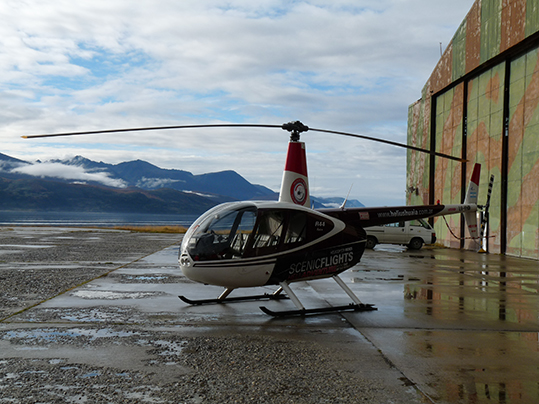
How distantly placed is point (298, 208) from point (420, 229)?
17815 mm

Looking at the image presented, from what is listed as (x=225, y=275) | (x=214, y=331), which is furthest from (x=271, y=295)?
(x=214, y=331)

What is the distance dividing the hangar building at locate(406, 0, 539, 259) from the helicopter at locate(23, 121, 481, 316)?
14.5 m

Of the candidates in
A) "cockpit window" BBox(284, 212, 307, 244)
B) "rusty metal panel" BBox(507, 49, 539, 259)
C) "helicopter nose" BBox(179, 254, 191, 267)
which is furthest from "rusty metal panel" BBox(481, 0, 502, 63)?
"helicopter nose" BBox(179, 254, 191, 267)

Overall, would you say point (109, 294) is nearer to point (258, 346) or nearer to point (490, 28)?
point (258, 346)

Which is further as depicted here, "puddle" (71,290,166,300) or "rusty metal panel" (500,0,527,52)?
"rusty metal panel" (500,0,527,52)

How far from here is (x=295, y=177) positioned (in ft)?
31.0

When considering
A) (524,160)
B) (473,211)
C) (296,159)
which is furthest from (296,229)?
(524,160)

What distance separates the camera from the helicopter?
25.9 ft

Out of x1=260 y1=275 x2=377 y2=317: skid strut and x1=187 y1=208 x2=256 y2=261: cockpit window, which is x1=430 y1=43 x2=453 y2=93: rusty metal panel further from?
x1=187 y1=208 x2=256 y2=261: cockpit window

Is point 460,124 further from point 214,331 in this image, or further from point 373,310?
point 214,331

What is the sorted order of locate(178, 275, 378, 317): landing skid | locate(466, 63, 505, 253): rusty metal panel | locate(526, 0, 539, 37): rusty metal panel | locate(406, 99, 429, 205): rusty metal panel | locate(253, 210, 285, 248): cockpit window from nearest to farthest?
locate(178, 275, 378, 317): landing skid, locate(253, 210, 285, 248): cockpit window, locate(526, 0, 539, 37): rusty metal panel, locate(466, 63, 505, 253): rusty metal panel, locate(406, 99, 429, 205): rusty metal panel

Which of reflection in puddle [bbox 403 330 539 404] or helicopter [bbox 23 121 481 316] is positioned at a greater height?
helicopter [bbox 23 121 481 316]

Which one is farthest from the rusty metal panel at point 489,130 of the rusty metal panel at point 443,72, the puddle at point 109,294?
the puddle at point 109,294

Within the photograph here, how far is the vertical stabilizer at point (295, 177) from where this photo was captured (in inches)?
368
